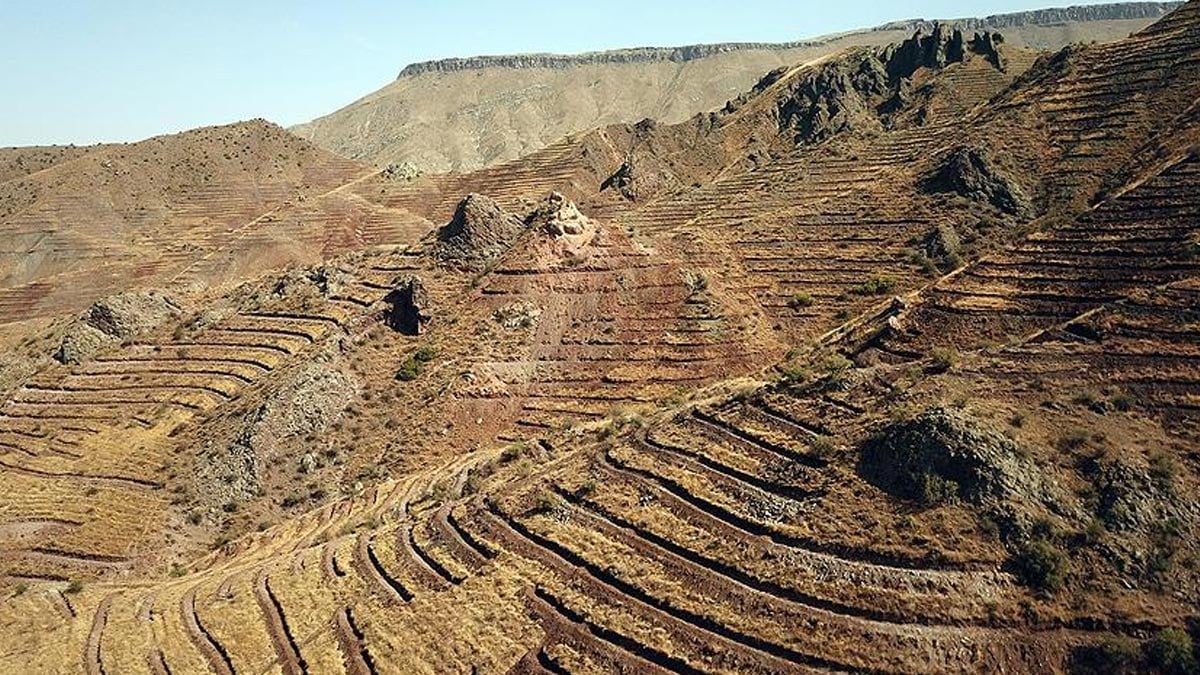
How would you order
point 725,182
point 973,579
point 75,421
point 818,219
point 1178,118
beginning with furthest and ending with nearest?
point 725,182, point 818,219, point 1178,118, point 75,421, point 973,579

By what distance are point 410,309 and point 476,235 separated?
8863 millimetres

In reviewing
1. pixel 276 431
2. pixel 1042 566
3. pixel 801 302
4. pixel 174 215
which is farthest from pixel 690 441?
pixel 174 215

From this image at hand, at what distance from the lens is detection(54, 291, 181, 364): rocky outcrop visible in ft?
179

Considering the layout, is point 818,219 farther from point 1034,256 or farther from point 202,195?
point 202,195

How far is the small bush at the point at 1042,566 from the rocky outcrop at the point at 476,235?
139ft

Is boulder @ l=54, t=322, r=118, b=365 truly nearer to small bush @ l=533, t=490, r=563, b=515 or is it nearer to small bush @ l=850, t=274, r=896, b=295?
small bush @ l=533, t=490, r=563, b=515

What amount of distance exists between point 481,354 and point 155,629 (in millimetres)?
23636

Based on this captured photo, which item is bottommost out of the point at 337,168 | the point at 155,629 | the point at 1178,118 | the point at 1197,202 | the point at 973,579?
the point at 155,629

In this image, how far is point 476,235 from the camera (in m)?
57.8

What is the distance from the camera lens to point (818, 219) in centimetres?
6262

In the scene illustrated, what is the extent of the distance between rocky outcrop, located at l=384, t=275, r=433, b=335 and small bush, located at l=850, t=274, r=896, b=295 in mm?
28741

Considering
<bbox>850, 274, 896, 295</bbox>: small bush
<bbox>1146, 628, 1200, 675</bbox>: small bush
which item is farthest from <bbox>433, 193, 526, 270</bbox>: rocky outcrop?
<bbox>1146, 628, 1200, 675</bbox>: small bush

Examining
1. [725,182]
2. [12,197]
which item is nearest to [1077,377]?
[725,182]

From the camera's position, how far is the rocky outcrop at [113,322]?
5462 cm
